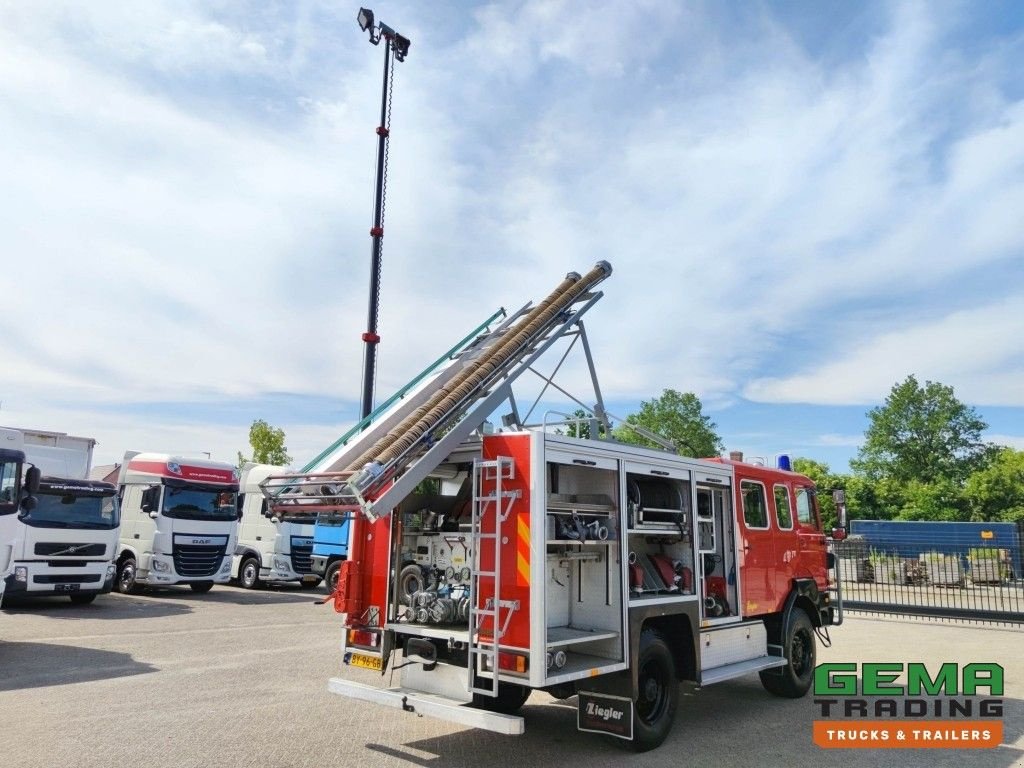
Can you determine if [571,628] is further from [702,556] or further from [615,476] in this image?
[702,556]

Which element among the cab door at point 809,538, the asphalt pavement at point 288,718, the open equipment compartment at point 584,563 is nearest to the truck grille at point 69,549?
the asphalt pavement at point 288,718

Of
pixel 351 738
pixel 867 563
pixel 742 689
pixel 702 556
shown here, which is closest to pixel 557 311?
pixel 702 556

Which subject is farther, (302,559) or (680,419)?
(680,419)

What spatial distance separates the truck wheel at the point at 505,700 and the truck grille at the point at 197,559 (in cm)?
1327

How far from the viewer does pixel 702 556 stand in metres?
7.84

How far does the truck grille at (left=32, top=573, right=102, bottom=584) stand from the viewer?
591 inches

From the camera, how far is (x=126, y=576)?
18844mm

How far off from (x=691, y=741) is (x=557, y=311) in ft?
14.6

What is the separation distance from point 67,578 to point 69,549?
584mm

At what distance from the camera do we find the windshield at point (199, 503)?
18094 mm

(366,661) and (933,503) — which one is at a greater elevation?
(933,503)

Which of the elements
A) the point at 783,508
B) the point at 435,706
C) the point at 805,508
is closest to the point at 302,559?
the point at 805,508

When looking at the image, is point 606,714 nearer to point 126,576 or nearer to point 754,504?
point 754,504

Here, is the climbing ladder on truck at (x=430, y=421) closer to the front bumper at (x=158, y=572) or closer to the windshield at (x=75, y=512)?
the windshield at (x=75, y=512)
